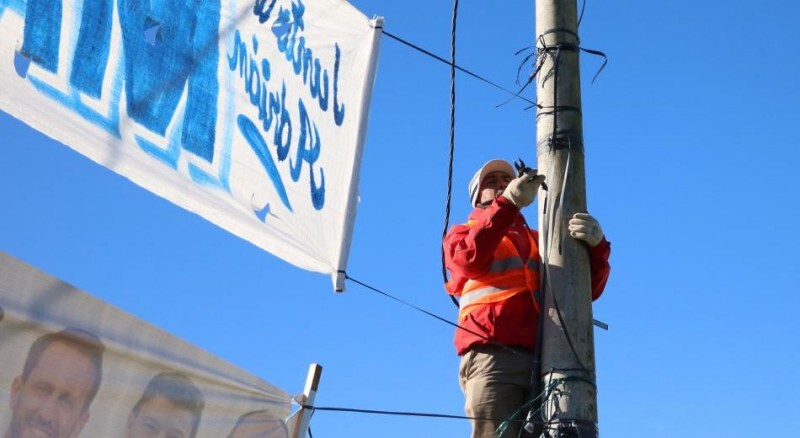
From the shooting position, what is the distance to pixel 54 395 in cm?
312

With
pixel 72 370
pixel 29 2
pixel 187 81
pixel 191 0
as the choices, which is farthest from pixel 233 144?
pixel 72 370

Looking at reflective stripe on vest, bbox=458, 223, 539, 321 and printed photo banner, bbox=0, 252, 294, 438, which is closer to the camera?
printed photo banner, bbox=0, 252, 294, 438

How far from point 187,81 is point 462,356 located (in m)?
1.82

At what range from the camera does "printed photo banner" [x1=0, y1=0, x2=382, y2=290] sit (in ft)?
12.2

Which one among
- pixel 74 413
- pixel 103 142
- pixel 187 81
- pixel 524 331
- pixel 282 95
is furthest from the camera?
pixel 524 331

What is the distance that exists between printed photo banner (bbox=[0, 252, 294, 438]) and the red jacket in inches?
55.3

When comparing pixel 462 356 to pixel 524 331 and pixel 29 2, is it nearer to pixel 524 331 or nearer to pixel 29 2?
pixel 524 331

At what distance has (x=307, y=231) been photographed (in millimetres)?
4328

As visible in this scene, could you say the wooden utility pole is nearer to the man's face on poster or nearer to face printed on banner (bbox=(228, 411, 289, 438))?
face printed on banner (bbox=(228, 411, 289, 438))

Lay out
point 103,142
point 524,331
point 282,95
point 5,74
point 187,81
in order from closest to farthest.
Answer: point 5,74 → point 103,142 → point 187,81 → point 282,95 → point 524,331

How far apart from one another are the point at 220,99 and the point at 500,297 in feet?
5.16

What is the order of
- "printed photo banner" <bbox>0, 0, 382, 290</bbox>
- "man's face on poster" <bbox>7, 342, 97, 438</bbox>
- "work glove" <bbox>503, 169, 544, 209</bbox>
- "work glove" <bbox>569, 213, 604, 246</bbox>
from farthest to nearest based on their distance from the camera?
"work glove" <bbox>569, 213, 604, 246</bbox> < "work glove" <bbox>503, 169, 544, 209</bbox> < "printed photo banner" <bbox>0, 0, 382, 290</bbox> < "man's face on poster" <bbox>7, 342, 97, 438</bbox>

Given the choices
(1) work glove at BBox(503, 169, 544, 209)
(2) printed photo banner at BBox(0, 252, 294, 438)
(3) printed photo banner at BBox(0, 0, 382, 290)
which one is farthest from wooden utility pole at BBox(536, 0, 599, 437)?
(2) printed photo banner at BBox(0, 252, 294, 438)

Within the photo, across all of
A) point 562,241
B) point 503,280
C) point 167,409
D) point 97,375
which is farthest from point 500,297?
point 97,375
